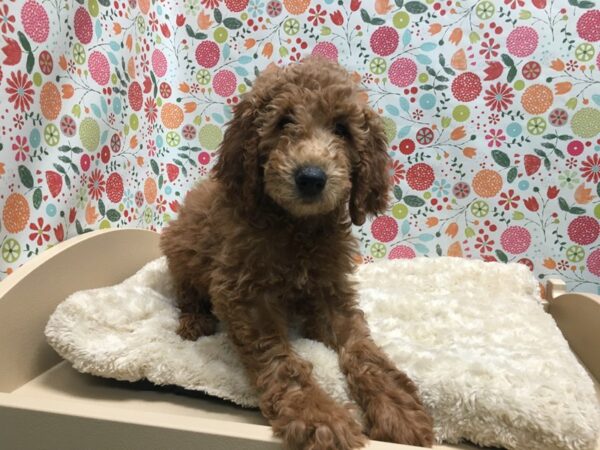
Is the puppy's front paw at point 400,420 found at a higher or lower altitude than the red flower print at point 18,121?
lower

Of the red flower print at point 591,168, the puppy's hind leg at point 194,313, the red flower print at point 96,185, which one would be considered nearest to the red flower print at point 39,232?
the red flower print at point 96,185

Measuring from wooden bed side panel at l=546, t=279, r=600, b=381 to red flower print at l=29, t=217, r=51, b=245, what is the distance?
213 cm

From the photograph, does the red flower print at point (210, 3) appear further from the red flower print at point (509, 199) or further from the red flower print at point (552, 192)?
the red flower print at point (552, 192)

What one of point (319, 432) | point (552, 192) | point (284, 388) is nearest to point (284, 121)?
point (284, 388)

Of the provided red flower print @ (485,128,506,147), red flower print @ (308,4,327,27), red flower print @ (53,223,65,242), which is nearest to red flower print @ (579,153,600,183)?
red flower print @ (485,128,506,147)

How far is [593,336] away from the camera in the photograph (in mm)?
1806

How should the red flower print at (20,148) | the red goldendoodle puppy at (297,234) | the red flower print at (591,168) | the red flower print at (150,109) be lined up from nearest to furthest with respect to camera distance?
the red goldendoodle puppy at (297,234)
the red flower print at (20,148)
the red flower print at (591,168)
the red flower print at (150,109)

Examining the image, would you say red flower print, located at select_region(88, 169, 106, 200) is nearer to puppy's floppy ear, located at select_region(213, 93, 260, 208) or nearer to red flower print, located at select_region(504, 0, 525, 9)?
puppy's floppy ear, located at select_region(213, 93, 260, 208)

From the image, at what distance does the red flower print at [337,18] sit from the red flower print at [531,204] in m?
1.32

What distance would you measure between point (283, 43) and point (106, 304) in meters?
1.60

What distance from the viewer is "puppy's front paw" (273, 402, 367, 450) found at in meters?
1.04

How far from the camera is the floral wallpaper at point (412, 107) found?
2189 millimetres

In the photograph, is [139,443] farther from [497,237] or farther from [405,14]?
[405,14]

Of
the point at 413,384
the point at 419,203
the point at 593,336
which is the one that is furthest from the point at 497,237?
the point at 413,384
